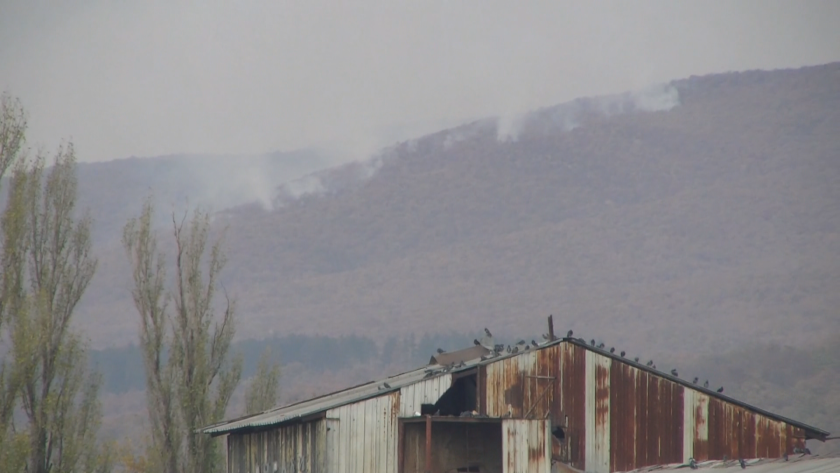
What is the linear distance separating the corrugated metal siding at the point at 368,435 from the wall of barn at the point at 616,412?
89.3 inches

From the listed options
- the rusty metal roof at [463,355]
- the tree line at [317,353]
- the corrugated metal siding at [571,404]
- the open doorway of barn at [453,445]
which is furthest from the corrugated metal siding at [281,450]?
the tree line at [317,353]

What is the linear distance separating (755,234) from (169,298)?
144251 millimetres

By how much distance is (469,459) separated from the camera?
29969mm

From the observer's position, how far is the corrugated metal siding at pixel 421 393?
94.8 ft

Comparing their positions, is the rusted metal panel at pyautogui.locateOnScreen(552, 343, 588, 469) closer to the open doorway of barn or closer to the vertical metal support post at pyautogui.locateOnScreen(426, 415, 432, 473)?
the open doorway of barn

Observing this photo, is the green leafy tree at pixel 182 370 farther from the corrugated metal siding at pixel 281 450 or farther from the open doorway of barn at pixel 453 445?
the open doorway of barn at pixel 453 445

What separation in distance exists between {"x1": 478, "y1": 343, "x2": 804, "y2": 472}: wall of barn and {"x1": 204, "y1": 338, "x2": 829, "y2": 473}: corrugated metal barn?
0.08 feet

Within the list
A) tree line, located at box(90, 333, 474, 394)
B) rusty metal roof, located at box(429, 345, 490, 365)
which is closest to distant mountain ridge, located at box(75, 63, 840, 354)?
tree line, located at box(90, 333, 474, 394)

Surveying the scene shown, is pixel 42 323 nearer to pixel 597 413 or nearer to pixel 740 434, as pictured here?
pixel 597 413

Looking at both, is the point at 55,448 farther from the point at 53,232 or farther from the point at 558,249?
the point at 558,249

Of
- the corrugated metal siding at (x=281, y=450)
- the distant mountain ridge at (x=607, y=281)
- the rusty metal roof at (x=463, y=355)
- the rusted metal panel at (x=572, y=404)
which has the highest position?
the distant mountain ridge at (x=607, y=281)

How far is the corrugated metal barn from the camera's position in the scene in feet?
93.5

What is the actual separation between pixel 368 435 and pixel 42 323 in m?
15.8

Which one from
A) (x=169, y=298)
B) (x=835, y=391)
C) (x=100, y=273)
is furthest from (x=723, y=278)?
(x=169, y=298)
